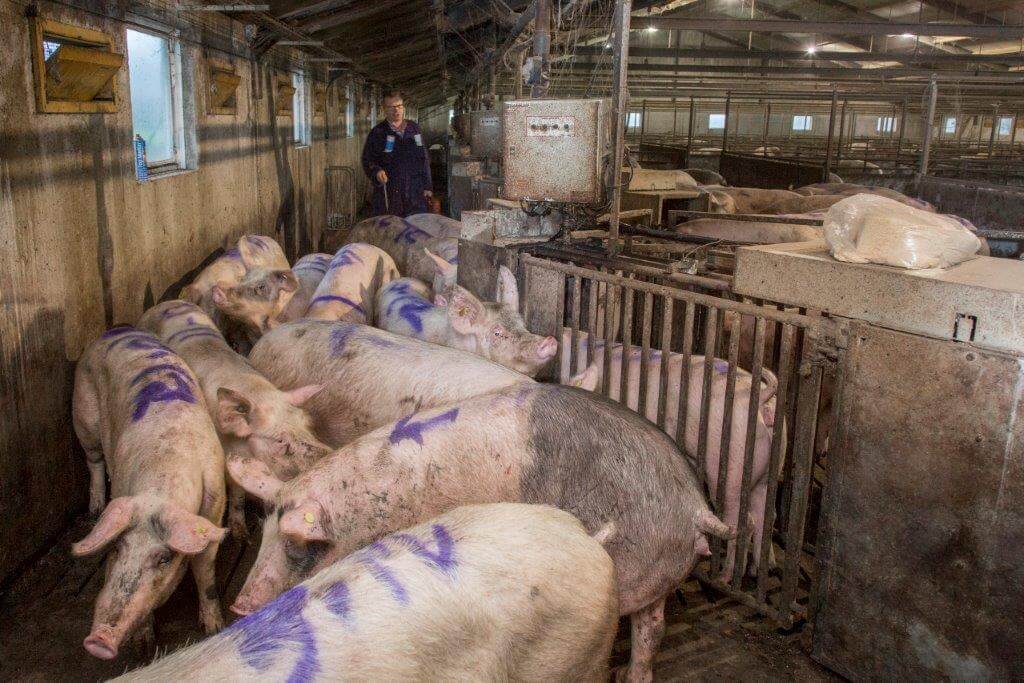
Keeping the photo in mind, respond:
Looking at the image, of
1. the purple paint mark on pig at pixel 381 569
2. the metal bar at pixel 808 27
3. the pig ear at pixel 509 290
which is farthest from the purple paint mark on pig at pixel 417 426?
the metal bar at pixel 808 27

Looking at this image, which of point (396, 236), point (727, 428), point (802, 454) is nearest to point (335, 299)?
point (396, 236)

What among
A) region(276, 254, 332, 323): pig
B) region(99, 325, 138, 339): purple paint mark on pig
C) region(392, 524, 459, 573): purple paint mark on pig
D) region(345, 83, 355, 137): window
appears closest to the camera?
region(392, 524, 459, 573): purple paint mark on pig

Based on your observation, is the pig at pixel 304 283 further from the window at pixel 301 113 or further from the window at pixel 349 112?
the window at pixel 349 112

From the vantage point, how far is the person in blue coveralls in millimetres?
10539

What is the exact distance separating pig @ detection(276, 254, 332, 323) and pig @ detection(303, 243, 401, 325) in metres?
0.10

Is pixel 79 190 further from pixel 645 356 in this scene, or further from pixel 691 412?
pixel 691 412

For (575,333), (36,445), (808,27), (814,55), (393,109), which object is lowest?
(36,445)

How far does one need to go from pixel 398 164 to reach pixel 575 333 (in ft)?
22.8

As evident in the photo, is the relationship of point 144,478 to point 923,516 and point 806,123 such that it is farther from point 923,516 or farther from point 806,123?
point 806,123

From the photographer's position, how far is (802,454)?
3342mm

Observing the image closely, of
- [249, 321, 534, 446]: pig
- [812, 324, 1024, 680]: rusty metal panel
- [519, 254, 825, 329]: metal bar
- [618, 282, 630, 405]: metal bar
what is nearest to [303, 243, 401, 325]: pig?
[249, 321, 534, 446]: pig

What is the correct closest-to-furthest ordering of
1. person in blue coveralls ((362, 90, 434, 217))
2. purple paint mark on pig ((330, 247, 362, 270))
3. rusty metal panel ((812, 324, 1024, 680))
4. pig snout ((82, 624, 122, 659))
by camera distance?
1. rusty metal panel ((812, 324, 1024, 680))
2. pig snout ((82, 624, 122, 659))
3. purple paint mark on pig ((330, 247, 362, 270))
4. person in blue coveralls ((362, 90, 434, 217))

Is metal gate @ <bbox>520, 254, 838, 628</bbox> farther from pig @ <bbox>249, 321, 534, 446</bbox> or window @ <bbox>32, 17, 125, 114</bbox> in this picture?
window @ <bbox>32, 17, 125, 114</bbox>

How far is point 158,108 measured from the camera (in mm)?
6844
